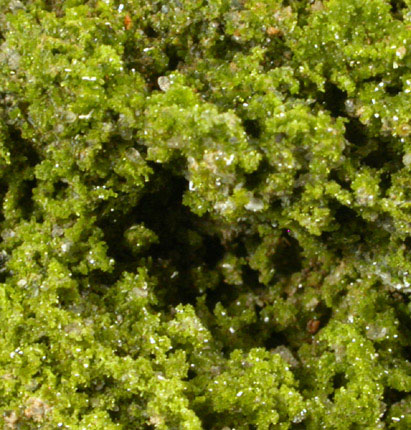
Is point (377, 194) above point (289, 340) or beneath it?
above

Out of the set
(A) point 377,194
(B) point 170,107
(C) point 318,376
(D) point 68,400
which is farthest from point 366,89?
(D) point 68,400

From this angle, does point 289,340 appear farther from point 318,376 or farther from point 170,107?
point 170,107

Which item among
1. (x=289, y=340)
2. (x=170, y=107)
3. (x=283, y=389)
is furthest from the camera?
(x=289, y=340)

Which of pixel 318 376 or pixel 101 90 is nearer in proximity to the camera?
pixel 101 90

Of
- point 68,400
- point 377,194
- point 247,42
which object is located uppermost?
point 247,42

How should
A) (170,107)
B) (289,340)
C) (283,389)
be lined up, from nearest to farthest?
1. (170,107)
2. (283,389)
3. (289,340)

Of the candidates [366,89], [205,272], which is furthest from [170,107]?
[205,272]

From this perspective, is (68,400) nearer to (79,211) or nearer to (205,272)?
(79,211)
